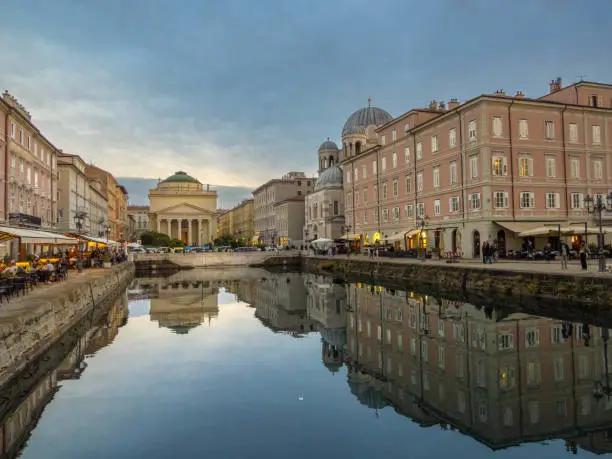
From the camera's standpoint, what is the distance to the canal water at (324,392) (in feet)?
30.5

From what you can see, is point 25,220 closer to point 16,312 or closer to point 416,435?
Result: point 16,312

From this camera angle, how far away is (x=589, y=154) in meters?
44.1

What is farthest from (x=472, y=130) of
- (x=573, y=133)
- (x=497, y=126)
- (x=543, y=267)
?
(x=543, y=267)

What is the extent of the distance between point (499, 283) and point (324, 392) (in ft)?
62.3

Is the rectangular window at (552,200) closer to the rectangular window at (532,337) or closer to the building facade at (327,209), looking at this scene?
the rectangular window at (532,337)

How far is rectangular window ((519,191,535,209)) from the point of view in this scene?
41.6 metres

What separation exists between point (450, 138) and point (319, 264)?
21892 mm

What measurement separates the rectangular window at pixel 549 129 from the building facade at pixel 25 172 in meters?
42.9

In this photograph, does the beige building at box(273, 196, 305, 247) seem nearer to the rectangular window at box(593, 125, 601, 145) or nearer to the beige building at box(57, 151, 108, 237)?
the beige building at box(57, 151, 108, 237)

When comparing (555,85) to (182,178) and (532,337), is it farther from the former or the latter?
(182,178)

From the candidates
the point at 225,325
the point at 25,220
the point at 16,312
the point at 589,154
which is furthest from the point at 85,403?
the point at 589,154

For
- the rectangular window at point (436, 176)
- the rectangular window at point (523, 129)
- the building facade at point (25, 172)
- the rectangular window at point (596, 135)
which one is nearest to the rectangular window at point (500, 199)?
the rectangular window at point (523, 129)

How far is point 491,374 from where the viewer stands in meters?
13.5

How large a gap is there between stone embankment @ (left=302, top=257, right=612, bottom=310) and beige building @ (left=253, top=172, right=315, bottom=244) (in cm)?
7439
